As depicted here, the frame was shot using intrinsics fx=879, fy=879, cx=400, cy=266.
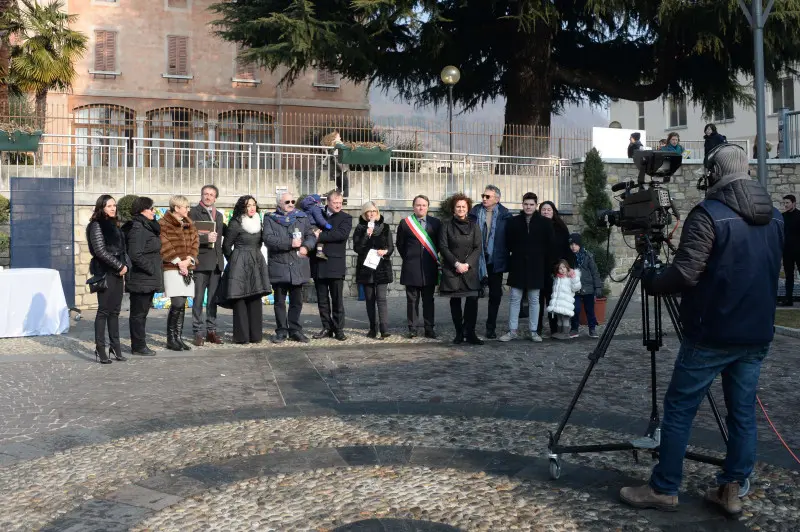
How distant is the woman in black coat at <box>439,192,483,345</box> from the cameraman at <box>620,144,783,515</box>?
6.28 meters

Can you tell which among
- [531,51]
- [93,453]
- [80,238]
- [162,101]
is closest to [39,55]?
[162,101]

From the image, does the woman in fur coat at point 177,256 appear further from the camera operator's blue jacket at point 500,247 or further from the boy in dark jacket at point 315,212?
the camera operator's blue jacket at point 500,247

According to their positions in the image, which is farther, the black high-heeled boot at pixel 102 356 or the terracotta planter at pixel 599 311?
the terracotta planter at pixel 599 311

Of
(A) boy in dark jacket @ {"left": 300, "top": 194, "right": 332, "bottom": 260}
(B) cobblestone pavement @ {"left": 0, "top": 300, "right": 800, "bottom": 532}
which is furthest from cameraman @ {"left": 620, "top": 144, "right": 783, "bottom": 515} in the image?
(A) boy in dark jacket @ {"left": 300, "top": 194, "right": 332, "bottom": 260}

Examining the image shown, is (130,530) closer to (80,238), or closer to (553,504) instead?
(553,504)

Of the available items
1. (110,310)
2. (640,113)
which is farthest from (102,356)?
(640,113)

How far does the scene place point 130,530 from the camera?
171 inches

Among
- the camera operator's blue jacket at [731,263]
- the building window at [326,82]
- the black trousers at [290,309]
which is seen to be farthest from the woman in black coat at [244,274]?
the building window at [326,82]

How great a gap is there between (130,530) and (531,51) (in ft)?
66.2

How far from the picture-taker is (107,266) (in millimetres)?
9680

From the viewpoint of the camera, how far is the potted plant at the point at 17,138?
17.4 m

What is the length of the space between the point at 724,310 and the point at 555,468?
1384 millimetres

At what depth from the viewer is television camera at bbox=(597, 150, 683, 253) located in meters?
5.00

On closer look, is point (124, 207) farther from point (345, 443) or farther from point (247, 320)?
point (345, 443)
